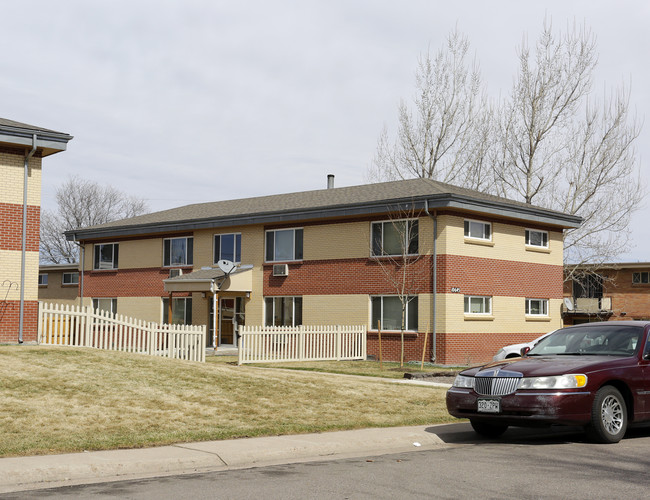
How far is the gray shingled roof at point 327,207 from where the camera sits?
26141 millimetres

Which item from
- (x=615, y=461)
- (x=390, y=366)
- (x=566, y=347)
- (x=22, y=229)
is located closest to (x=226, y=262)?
(x=390, y=366)

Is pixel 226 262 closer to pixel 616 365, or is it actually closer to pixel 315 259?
pixel 315 259

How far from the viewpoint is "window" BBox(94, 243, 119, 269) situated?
1422 inches

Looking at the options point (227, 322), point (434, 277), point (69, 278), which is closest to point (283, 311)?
point (227, 322)

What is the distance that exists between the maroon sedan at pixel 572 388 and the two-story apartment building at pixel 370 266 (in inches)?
542

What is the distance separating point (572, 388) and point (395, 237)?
17.1 m

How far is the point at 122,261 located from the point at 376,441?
1059 inches

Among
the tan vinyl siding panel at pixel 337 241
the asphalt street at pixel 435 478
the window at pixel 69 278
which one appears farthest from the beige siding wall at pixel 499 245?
the window at pixel 69 278

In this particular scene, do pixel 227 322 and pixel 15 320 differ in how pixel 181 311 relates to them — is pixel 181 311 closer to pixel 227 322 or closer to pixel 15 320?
pixel 227 322

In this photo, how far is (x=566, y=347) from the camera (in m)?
11.6

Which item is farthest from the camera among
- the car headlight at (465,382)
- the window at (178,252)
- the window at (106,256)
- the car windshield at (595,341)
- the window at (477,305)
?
the window at (106,256)

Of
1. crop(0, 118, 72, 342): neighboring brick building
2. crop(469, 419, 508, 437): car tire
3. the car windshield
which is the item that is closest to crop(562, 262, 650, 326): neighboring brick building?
crop(0, 118, 72, 342): neighboring brick building

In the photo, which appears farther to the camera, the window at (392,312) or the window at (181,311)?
the window at (181,311)

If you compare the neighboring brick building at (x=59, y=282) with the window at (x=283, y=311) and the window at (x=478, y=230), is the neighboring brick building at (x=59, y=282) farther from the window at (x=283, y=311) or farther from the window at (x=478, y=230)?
the window at (x=478, y=230)
